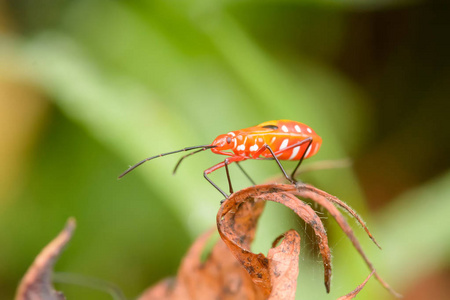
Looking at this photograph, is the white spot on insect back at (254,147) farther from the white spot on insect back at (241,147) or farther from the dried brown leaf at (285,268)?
the dried brown leaf at (285,268)

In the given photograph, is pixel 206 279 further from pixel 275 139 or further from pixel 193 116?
pixel 193 116

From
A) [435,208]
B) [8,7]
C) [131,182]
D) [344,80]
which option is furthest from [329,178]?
A: [8,7]

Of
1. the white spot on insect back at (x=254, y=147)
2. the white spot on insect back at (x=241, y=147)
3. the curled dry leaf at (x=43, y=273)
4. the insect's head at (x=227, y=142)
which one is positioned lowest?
the white spot on insect back at (x=254, y=147)

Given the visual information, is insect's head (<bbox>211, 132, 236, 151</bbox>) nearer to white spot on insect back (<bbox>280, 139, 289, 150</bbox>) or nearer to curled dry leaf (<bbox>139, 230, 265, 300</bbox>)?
white spot on insect back (<bbox>280, 139, 289, 150</bbox>)

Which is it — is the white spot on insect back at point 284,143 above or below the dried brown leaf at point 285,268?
above

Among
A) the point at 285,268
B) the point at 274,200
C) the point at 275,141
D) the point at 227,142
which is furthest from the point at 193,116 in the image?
the point at 285,268

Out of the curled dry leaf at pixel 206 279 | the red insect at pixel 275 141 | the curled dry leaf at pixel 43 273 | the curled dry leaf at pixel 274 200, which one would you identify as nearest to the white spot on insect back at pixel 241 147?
the red insect at pixel 275 141

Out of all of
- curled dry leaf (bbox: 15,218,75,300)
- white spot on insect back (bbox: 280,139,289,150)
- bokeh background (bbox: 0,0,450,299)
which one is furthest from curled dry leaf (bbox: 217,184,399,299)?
bokeh background (bbox: 0,0,450,299)
